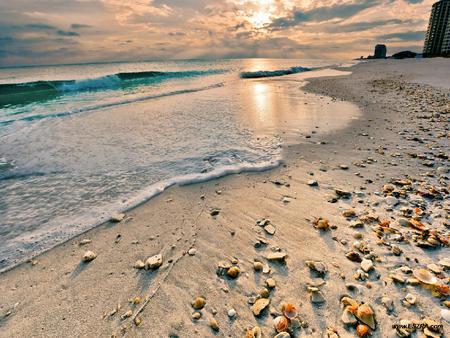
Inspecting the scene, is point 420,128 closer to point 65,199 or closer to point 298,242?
point 298,242

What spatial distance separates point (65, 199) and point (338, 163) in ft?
16.3

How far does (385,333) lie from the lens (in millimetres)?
1728

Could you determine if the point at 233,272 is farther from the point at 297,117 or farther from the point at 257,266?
the point at 297,117

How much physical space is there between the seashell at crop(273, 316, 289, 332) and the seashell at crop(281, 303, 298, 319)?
1.8 inches

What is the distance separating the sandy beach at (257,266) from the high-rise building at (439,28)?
4441 inches

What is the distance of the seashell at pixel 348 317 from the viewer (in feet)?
5.91

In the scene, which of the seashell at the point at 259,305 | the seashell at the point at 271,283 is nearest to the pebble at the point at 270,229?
the seashell at the point at 271,283

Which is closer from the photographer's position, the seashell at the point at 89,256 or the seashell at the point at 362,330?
the seashell at the point at 362,330

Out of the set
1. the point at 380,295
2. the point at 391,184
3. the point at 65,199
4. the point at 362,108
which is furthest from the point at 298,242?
the point at 362,108

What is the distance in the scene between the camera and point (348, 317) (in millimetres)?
1836

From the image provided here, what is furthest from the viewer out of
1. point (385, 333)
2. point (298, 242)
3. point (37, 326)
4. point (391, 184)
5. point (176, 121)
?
point (176, 121)

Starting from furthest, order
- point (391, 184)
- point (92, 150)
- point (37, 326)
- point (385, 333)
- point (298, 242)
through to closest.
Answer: point (92, 150) → point (391, 184) → point (298, 242) → point (37, 326) → point (385, 333)

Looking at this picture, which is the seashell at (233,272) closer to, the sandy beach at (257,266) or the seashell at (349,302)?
the sandy beach at (257,266)

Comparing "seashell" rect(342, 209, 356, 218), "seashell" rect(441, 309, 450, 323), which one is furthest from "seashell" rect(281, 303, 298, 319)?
"seashell" rect(342, 209, 356, 218)
